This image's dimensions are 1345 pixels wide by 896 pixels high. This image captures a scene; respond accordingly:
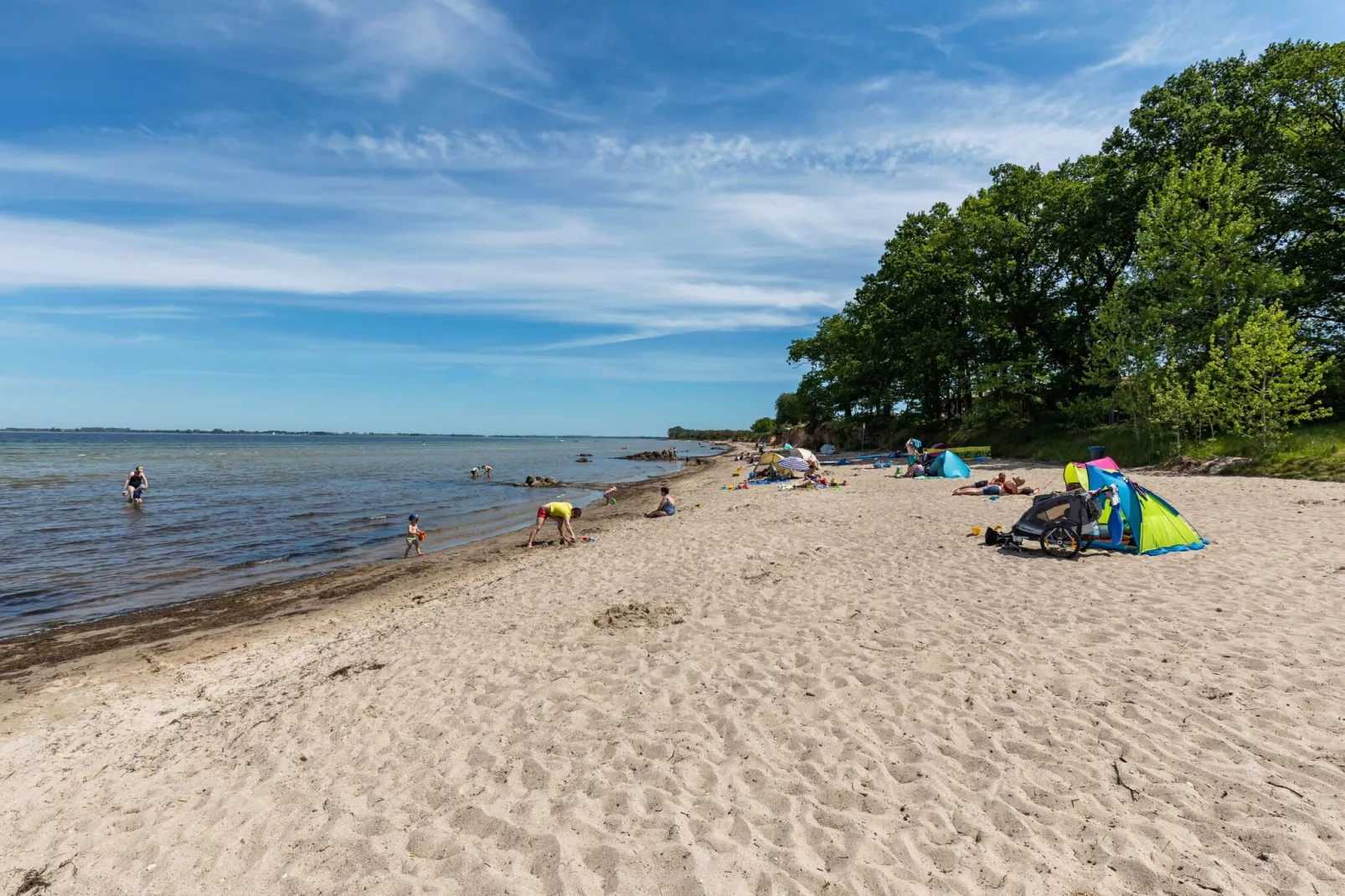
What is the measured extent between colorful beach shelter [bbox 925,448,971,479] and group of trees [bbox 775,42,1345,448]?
7.30 metres

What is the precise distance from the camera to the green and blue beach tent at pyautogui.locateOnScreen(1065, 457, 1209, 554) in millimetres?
10531

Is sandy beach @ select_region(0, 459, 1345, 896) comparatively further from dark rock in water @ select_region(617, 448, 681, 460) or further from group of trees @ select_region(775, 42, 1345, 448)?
dark rock in water @ select_region(617, 448, 681, 460)

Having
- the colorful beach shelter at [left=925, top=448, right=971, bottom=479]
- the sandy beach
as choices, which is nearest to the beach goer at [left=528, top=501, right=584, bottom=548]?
the sandy beach

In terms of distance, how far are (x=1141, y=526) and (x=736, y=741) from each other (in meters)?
9.58

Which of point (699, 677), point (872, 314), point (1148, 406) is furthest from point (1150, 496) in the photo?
point (872, 314)

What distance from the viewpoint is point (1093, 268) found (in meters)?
34.1

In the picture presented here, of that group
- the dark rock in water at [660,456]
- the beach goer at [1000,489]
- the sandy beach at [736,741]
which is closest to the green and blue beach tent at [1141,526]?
the sandy beach at [736,741]

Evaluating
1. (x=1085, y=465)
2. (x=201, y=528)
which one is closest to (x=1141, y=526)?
(x=1085, y=465)

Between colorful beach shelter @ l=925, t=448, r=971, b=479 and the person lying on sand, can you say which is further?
→ colorful beach shelter @ l=925, t=448, r=971, b=479

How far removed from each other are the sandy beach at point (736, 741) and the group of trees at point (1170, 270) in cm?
1552

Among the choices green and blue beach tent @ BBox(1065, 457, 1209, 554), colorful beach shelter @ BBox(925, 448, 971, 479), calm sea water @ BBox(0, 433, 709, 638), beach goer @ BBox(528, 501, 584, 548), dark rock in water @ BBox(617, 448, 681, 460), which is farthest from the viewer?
dark rock in water @ BBox(617, 448, 681, 460)

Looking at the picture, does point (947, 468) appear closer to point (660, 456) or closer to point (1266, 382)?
point (1266, 382)

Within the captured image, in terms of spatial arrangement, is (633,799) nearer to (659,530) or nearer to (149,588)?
(659,530)

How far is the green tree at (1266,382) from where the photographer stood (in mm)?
19328
